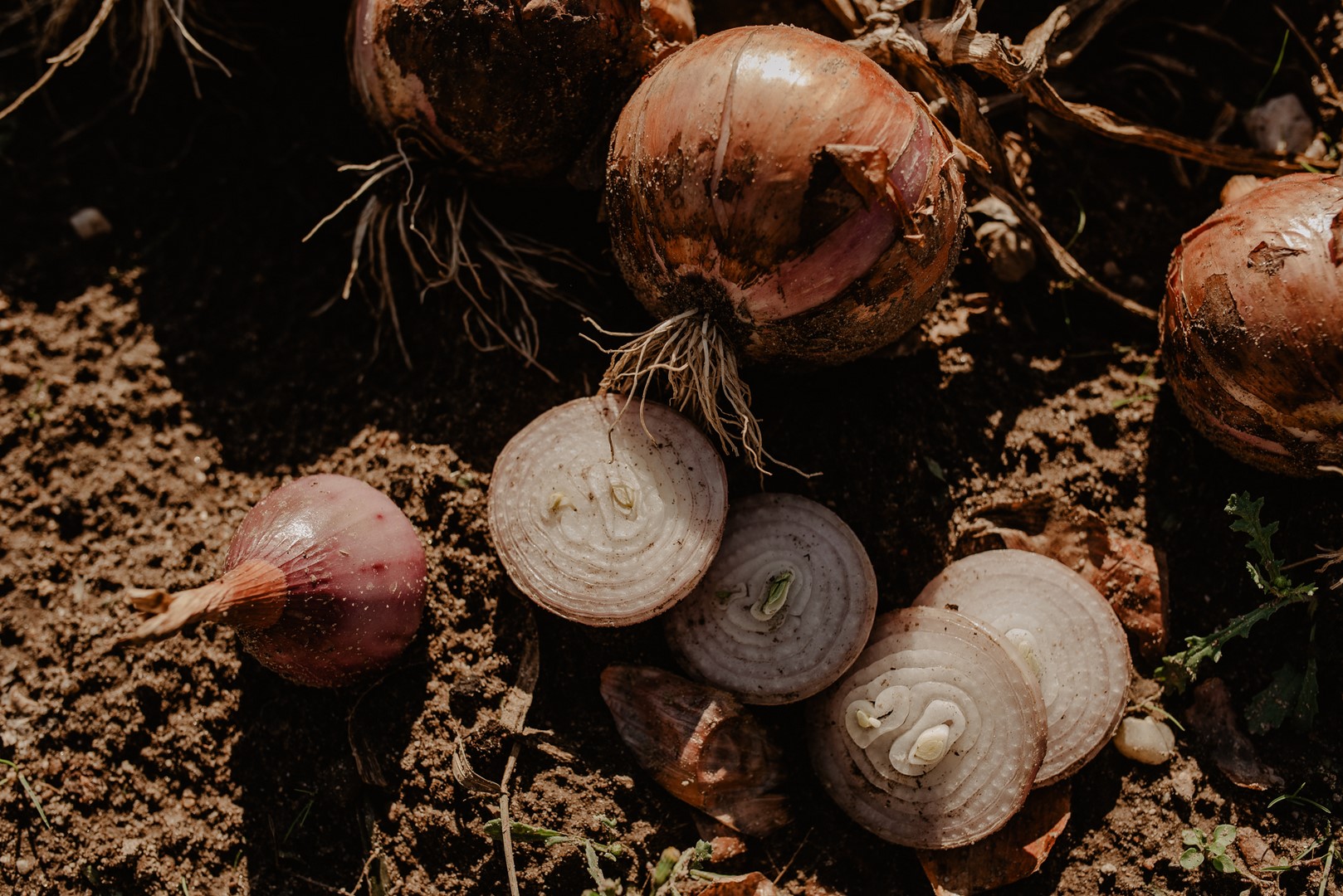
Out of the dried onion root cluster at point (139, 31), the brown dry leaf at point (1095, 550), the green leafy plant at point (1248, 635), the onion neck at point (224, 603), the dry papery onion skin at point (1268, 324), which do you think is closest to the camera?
the onion neck at point (224, 603)

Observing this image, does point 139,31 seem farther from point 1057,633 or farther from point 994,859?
point 994,859

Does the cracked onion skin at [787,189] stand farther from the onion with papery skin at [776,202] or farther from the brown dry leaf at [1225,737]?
the brown dry leaf at [1225,737]

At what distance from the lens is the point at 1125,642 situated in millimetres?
2100

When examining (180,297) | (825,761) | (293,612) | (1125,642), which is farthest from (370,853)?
(1125,642)

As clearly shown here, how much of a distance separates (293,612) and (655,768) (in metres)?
0.89

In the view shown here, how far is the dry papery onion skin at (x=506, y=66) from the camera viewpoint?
6.49ft

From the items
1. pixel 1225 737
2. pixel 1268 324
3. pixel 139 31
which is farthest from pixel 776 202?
pixel 139 31

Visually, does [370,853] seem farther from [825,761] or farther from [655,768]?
[825,761]

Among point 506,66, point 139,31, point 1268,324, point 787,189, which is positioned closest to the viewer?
point 787,189

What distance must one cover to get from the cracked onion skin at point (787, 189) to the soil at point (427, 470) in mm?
409

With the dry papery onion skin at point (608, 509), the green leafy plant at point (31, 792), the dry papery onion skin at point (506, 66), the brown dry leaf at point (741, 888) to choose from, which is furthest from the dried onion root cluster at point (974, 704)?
the green leafy plant at point (31, 792)

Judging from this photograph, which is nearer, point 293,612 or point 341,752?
point 293,612

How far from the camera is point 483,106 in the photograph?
2.07 meters

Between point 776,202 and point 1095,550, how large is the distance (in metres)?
1.28
